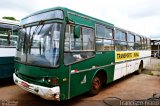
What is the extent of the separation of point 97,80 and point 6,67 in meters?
3.83

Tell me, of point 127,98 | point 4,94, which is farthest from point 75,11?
point 4,94

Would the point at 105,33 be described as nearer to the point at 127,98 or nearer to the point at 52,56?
the point at 127,98

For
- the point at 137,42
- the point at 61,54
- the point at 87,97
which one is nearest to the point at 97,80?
the point at 87,97

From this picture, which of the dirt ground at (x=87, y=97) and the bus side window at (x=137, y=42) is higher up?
the bus side window at (x=137, y=42)

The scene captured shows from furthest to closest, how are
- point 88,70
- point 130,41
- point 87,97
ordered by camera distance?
point 130,41 < point 87,97 < point 88,70

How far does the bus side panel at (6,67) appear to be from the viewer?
7.68m

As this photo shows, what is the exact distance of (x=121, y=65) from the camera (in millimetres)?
8727

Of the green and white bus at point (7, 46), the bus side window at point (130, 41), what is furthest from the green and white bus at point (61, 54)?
the bus side window at point (130, 41)

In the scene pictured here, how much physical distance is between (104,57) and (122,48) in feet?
7.13

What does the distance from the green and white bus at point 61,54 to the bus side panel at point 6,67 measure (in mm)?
1937

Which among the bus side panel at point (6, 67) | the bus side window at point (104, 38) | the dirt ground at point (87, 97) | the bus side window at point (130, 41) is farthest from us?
the bus side window at point (130, 41)

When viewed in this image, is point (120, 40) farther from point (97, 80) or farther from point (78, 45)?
point (78, 45)

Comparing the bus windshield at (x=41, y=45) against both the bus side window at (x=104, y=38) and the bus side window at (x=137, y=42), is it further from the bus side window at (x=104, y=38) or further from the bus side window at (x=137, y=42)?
the bus side window at (x=137, y=42)

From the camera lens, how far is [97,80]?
6949 millimetres
